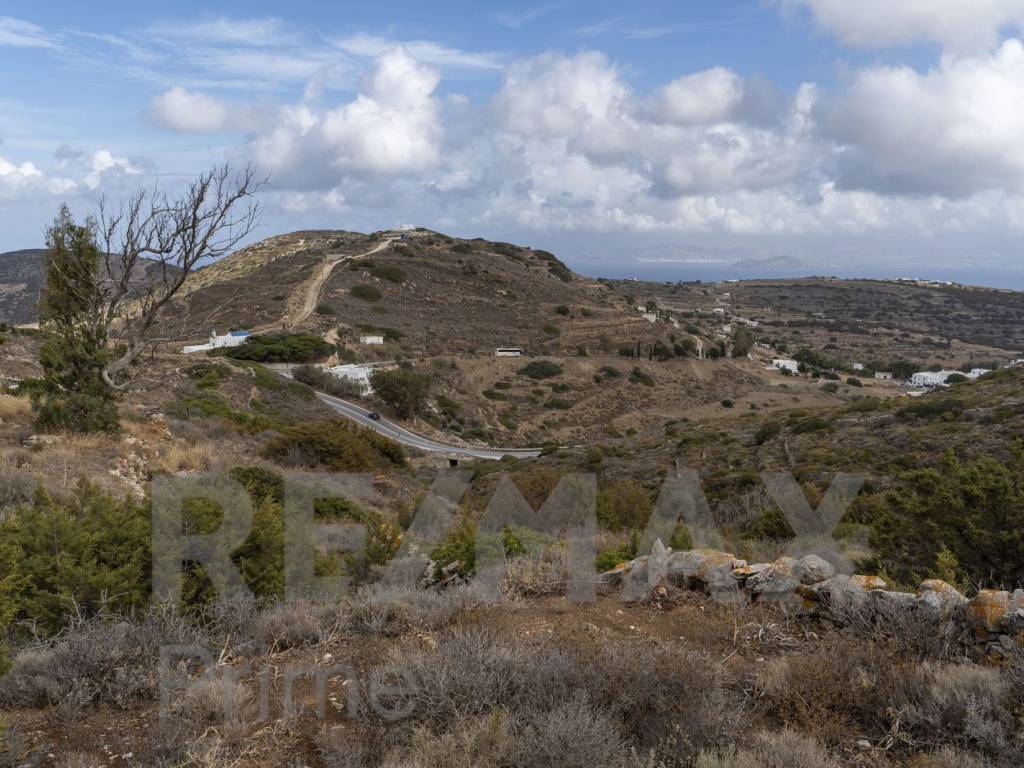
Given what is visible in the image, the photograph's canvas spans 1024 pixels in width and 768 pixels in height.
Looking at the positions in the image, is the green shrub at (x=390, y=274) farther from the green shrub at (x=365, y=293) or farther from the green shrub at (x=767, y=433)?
the green shrub at (x=767, y=433)

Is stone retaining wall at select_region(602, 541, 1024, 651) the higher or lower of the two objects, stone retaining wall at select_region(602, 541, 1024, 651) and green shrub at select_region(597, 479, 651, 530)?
the higher

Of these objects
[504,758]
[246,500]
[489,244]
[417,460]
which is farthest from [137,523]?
[489,244]

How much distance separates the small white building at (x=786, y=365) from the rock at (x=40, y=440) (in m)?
61.4

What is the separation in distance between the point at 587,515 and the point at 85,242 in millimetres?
9405

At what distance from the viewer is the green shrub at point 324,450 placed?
46.4 ft

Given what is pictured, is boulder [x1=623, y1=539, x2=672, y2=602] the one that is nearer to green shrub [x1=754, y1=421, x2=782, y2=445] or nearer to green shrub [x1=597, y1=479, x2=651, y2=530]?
green shrub [x1=597, y1=479, x2=651, y2=530]

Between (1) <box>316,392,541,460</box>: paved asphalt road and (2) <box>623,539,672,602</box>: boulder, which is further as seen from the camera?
(1) <box>316,392,541,460</box>: paved asphalt road

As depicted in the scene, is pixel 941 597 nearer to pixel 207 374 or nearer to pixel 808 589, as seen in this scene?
pixel 808 589

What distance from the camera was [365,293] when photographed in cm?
5475

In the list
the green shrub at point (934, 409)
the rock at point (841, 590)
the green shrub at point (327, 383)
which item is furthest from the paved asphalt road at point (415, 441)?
the rock at point (841, 590)

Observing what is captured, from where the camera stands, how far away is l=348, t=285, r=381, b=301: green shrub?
2141 inches

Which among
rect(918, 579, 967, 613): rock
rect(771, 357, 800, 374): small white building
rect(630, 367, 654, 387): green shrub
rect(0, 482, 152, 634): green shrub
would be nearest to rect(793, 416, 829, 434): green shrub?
rect(918, 579, 967, 613): rock

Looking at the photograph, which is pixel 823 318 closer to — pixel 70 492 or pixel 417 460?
pixel 417 460

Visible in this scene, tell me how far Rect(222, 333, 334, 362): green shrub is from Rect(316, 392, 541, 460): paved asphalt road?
5954mm
